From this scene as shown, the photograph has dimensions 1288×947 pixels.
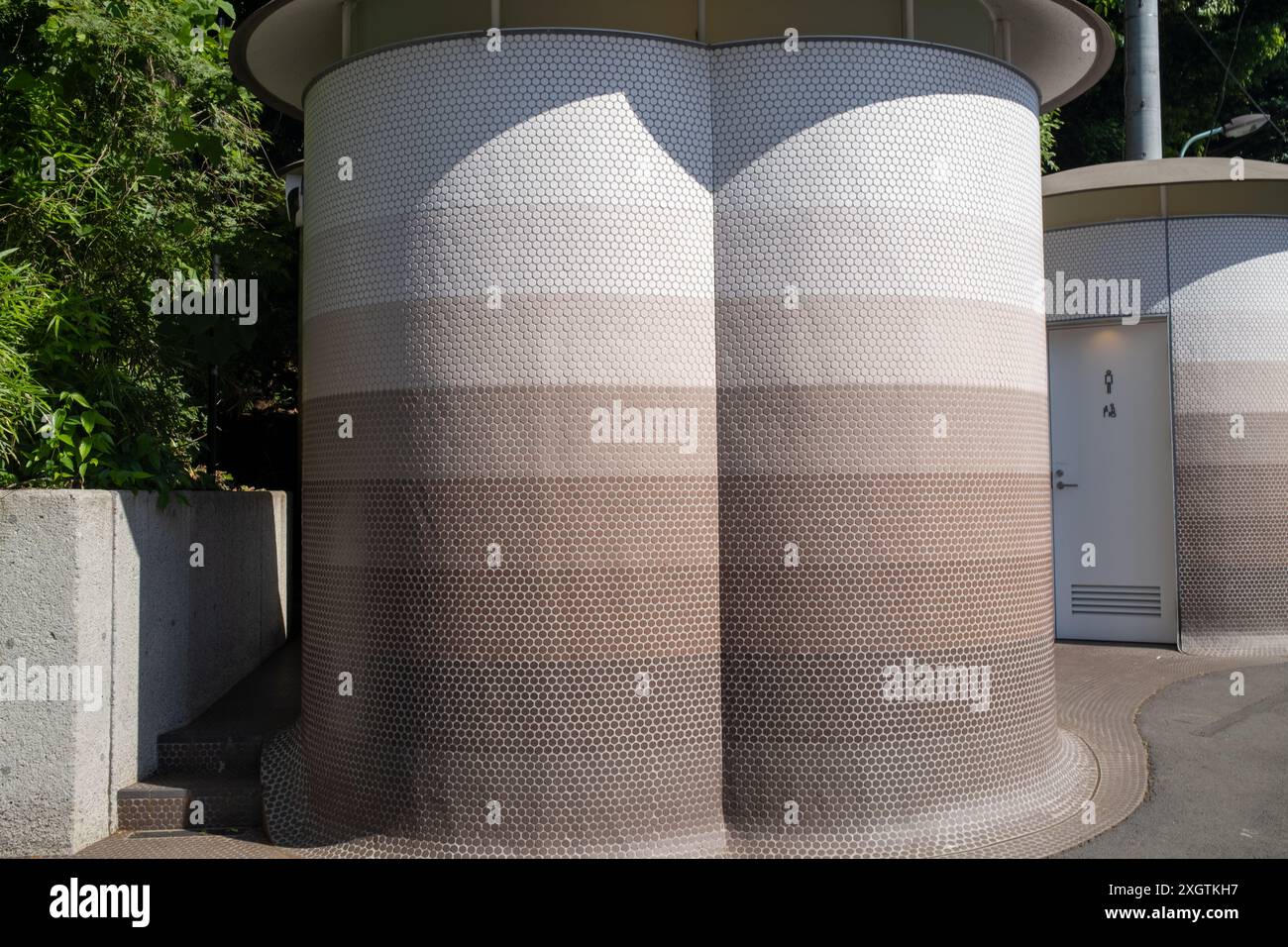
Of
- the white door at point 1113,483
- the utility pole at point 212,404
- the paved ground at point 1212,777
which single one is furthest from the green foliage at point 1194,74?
the utility pole at point 212,404

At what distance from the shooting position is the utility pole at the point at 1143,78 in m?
13.1

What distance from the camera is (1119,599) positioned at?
414 inches

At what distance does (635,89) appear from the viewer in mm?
5672

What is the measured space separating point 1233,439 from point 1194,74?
1435 cm

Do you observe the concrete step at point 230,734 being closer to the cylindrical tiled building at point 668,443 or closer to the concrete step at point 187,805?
the concrete step at point 187,805

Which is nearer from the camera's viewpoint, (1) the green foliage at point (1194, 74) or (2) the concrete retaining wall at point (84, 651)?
(2) the concrete retaining wall at point (84, 651)

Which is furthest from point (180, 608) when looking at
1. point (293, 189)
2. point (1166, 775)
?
point (1166, 775)

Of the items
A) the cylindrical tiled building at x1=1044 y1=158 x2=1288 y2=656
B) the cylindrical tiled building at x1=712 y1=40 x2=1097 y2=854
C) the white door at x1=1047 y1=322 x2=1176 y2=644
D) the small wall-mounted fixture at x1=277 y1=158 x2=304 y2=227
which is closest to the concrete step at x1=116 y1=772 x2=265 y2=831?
the cylindrical tiled building at x1=712 y1=40 x2=1097 y2=854

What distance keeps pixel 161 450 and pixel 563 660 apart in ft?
12.0

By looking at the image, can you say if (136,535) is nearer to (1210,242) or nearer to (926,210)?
(926,210)

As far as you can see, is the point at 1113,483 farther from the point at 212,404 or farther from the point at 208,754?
the point at 212,404

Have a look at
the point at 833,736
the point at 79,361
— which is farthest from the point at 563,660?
the point at 79,361

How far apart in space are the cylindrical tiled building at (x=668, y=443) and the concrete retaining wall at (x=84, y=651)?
50.5 inches

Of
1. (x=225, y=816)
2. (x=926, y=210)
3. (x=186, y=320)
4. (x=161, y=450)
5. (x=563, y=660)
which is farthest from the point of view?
(x=186, y=320)
